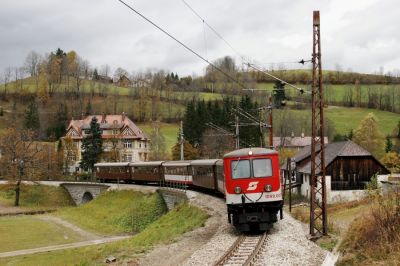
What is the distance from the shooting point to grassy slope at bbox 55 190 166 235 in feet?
129

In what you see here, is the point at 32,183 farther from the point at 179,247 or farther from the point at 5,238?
the point at 179,247

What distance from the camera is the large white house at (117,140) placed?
78812mm

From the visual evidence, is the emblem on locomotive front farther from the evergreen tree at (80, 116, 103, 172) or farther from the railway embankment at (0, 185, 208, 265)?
the evergreen tree at (80, 116, 103, 172)

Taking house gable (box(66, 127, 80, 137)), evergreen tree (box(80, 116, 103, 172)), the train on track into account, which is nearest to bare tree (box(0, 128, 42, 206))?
evergreen tree (box(80, 116, 103, 172))

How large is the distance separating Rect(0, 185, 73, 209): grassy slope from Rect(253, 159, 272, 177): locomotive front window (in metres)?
44.1

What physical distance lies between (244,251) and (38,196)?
50236 mm

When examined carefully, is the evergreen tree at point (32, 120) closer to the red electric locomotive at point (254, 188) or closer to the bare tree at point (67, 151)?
the bare tree at point (67, 151)

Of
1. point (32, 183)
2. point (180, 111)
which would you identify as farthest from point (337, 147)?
point (180, 111)

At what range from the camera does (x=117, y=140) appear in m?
78.6

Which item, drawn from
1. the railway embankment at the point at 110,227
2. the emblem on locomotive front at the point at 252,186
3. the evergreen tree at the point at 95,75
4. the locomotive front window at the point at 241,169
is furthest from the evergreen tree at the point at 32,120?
the emblem on locomotive front at the point at 252,186

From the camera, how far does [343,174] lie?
44.4m

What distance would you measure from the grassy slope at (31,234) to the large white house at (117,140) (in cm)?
3320

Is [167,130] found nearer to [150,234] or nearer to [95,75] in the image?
[95,75]

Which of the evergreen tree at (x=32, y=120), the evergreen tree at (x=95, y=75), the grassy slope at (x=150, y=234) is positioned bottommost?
the grassy slope at (x=150, y=234)
